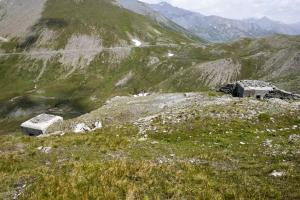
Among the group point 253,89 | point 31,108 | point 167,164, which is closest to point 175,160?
point 167,164

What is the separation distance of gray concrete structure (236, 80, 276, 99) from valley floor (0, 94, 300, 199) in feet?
55.0

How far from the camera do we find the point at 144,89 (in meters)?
181

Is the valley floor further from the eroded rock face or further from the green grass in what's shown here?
the eroded rock face

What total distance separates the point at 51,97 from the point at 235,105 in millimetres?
164891

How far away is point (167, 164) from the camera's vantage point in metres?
21.0

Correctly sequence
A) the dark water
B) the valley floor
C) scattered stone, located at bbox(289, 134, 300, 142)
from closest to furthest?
1. the valley floor
2. scattered stone, located at bbox(289, 134, 300, 142)
3. the dark water

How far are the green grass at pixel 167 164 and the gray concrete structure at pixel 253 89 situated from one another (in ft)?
76.1

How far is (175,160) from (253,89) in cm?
3713

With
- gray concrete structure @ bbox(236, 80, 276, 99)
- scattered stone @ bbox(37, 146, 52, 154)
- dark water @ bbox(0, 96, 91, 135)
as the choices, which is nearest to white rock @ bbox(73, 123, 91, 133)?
scattered stone @ bbox(37, 146, 52, 154)

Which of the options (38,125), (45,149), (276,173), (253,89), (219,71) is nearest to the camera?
(276,173)

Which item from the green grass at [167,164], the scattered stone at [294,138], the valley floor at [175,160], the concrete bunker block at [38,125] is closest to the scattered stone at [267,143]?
the valley floor at [175,160]

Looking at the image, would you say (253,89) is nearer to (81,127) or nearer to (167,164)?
(81,127)

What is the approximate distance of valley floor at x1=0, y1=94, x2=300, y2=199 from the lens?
628 inches

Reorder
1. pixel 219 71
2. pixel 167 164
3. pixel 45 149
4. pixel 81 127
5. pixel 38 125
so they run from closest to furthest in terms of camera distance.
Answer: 1. pixel 167 164
2. pixel 45 149
3. pixel 81 127
4. pixel 38 125
5. pixel 219 71
